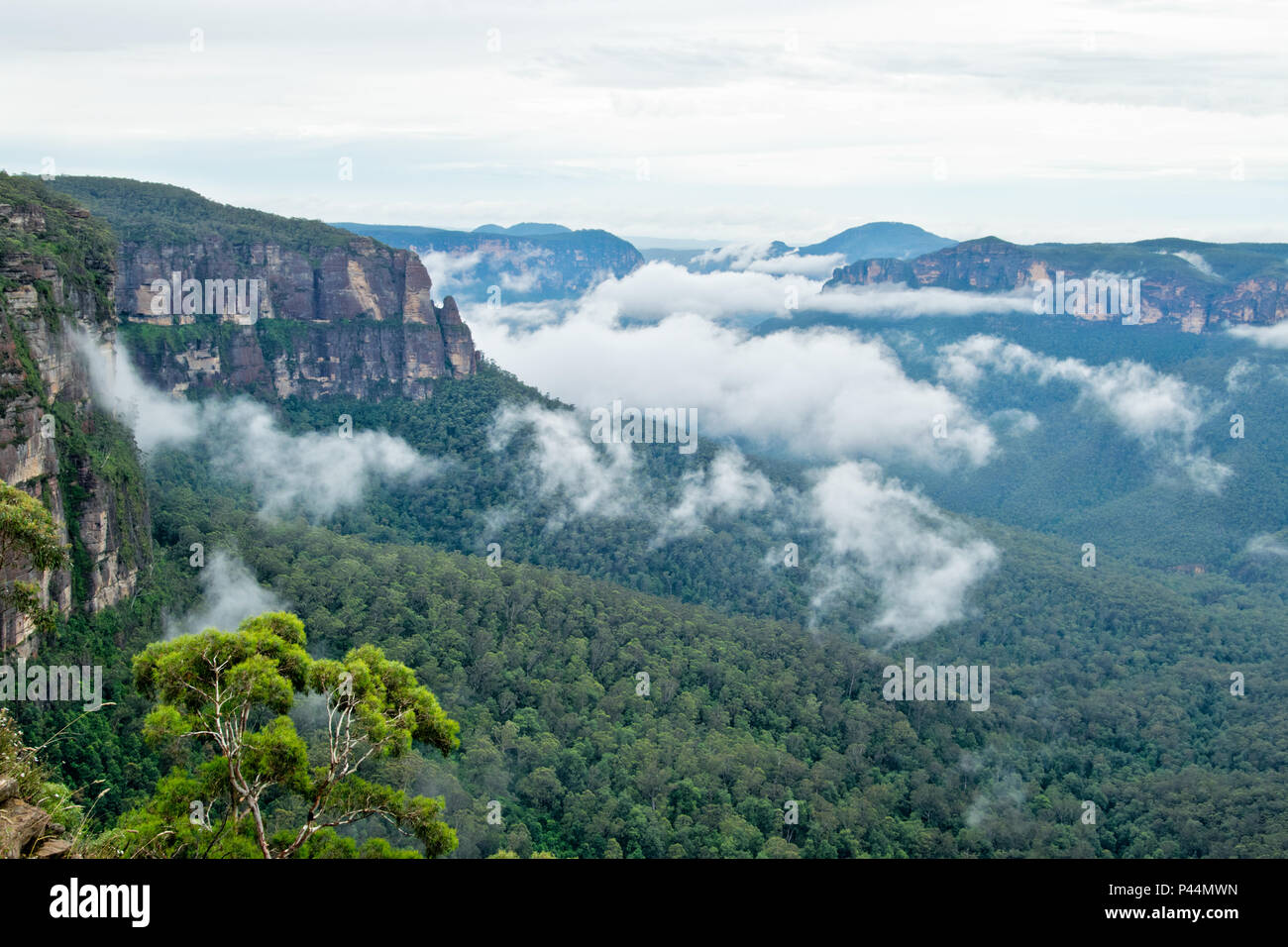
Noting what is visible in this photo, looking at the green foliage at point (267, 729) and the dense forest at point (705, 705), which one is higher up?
the green foliage at point (267, 729)

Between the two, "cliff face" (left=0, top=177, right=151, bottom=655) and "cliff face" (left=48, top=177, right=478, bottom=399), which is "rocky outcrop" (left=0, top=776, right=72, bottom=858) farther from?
"cliff face" (left=48, top=177, right=478, bottom=399)

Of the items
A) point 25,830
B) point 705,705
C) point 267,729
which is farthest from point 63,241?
point 25,830

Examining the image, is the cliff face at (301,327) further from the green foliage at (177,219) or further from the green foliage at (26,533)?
the green foliage at (26,533)

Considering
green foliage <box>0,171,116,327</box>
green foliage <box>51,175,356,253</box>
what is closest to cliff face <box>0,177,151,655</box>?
green foliage <box>0,171,116,327</box>

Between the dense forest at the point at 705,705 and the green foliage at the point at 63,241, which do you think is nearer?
the dense forest at the point at 705,705

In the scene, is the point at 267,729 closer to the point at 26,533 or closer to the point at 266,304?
the point at 26,533

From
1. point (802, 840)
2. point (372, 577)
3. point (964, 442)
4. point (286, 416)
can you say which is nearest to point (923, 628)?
point (802, 840)

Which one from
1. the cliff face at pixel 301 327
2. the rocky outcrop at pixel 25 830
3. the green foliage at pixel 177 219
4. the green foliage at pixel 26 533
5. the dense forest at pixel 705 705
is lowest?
the dense forest at pixel 705 705

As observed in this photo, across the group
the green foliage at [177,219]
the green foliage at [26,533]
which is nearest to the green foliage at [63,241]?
the green foliage at [177,219]
